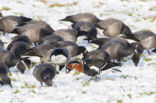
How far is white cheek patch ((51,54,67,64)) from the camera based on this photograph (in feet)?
39.0

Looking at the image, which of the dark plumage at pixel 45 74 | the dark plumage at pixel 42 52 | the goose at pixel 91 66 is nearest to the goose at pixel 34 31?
the dark plumage at pixel 42 52

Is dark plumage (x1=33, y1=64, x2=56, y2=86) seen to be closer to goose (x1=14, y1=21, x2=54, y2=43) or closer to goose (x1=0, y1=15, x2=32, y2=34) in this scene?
goose (x1=14, y1=21, x2=54, y2=43)

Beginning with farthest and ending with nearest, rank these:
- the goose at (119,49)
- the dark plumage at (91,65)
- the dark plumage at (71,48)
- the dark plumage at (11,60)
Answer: the dark plumage at (71,48) < the goose at (119,49) < the dark plumage at (11,60) < the dark plumage at (91,65)

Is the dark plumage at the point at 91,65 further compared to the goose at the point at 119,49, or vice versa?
the goose at the point at 119,49

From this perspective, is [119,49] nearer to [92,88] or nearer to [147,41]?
[147,41]

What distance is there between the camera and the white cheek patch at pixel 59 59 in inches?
468

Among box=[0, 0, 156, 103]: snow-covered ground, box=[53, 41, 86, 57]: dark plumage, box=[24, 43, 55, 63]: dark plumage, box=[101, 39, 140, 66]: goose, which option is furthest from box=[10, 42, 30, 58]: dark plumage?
box=[101, 39, 140, 66]: goose

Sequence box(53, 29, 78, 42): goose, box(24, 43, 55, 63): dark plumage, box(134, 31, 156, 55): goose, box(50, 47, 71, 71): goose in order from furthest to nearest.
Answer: box(53, 29, 78, 42): goose → box(134, 31, 156, 55): goose → box(24, 43, 55, 63): dark plumage → box(50, 47, 71, 71): goose

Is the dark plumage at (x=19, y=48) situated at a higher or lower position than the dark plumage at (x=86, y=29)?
higher

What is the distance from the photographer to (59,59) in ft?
39.4

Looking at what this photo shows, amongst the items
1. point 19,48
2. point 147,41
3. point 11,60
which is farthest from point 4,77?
point 147,41

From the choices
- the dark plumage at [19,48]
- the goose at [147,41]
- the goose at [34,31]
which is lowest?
the goose at [147,41]

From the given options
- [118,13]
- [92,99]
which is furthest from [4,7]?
[92,99]

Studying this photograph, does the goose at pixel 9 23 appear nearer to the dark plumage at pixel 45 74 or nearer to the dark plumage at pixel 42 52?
the dark plumage at pixel 42 52
